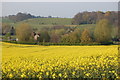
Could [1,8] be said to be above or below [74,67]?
above

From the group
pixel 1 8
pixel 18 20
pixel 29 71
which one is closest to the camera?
pixel 29 71

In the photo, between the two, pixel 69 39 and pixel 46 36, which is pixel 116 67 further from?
pixel 46 36

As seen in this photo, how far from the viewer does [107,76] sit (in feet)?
29.7

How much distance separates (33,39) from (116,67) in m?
26.1

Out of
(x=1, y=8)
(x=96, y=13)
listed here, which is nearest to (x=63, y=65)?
(x=1, y=8)

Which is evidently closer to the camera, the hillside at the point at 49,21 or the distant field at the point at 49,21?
the distant field at the point at 49,21

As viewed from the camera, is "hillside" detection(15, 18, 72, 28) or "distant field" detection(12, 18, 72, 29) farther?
"hillside" detection(15, 18, 72, 28)

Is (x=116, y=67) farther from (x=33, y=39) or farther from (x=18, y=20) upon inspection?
(x=18, y=20)

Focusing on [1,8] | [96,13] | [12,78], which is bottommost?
[12,78]

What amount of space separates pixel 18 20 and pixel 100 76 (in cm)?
7659

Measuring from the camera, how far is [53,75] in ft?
29.0

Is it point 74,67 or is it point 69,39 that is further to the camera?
point 69,39

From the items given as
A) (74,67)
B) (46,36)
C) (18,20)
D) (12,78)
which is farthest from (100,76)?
(18,20)

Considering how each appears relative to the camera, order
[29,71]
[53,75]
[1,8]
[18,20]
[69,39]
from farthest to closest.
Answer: [18,20] < [69,39] < [1,8] < [29,71] < [53,75]
